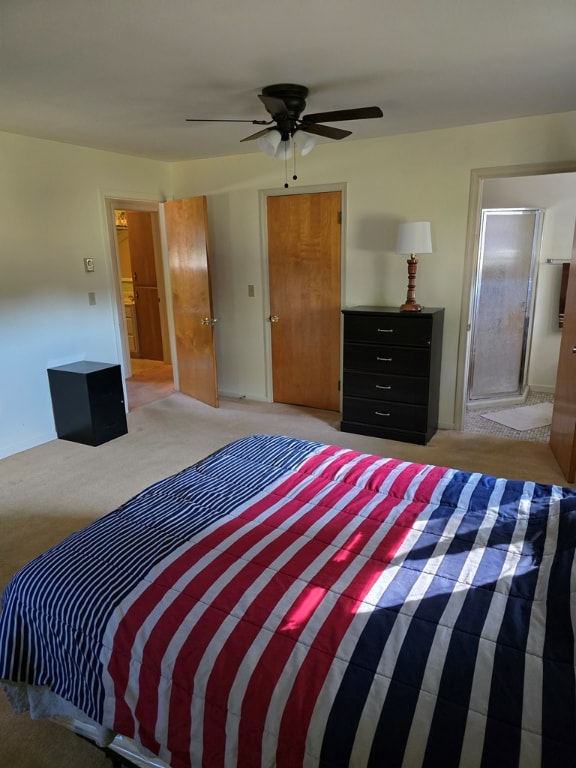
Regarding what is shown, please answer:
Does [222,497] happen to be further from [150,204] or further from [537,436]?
[150,204]

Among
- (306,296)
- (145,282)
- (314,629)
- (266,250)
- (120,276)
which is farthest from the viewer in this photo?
(145,282)

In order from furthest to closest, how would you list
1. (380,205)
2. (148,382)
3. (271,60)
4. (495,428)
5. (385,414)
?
1. (148,382)
2. (495,428)
3. (380,205)
4. (385,414)
5. (271,60)

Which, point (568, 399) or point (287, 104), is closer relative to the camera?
point (287, 104)

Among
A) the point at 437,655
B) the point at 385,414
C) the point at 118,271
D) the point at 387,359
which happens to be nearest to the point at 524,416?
the point at 385,414

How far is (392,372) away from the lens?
153 inches

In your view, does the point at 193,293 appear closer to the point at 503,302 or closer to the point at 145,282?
the point at 145,282

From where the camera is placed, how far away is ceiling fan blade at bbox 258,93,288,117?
8.30ft

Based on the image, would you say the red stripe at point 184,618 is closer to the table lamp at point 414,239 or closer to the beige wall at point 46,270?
the table lamp at point 414,239

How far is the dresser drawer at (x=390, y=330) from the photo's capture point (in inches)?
146

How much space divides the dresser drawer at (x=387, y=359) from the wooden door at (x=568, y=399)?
95 cm

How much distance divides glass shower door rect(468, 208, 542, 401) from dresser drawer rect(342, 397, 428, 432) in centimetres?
145

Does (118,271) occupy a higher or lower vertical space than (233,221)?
lower

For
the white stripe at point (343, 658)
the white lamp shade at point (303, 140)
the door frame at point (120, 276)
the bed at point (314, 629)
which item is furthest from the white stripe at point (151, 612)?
the door frame at point (120, 276)

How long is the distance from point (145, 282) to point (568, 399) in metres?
5.39
